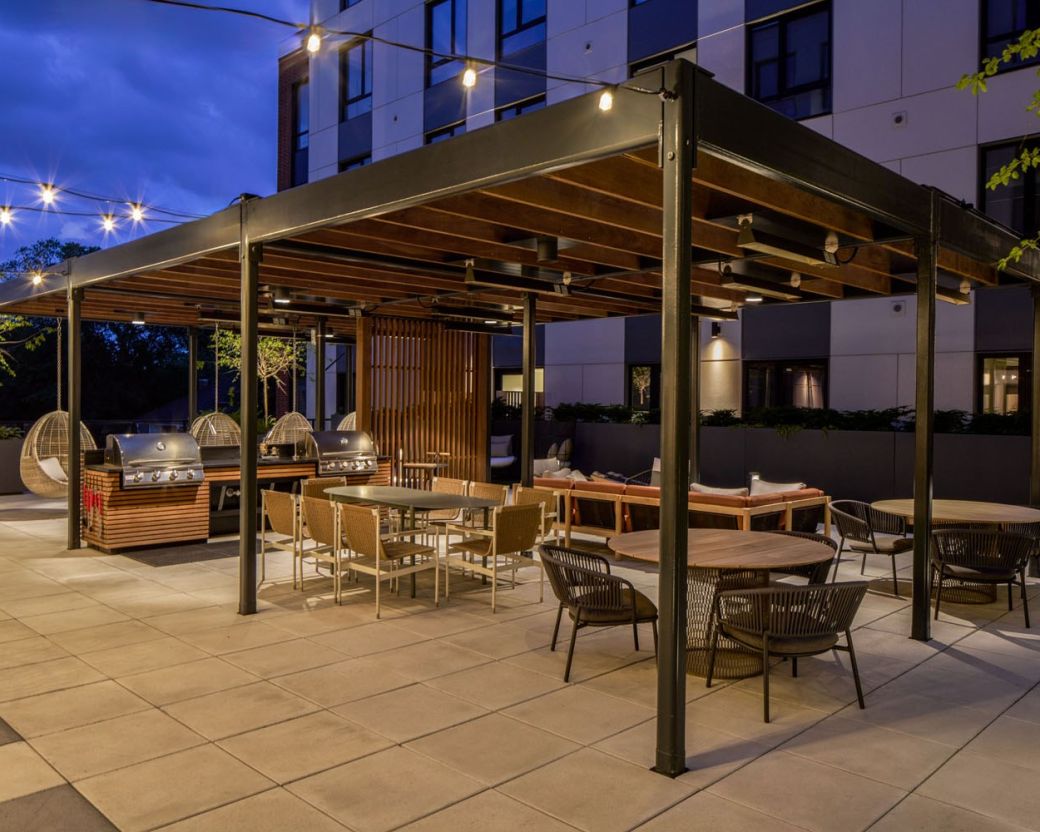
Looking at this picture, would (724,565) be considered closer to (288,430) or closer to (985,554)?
(985,554)

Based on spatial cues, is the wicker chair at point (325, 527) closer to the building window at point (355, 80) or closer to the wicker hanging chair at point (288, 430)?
the wicker hanging chair at point (288, 430)

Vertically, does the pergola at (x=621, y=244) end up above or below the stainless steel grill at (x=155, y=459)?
above

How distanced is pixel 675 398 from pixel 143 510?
703cm

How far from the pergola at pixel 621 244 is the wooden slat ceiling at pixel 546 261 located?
0.8 inches

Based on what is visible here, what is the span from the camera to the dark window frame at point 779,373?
1302 cm

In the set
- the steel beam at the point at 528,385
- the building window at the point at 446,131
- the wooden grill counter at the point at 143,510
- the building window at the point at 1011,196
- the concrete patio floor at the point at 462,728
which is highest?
the building window at the point at 446,131

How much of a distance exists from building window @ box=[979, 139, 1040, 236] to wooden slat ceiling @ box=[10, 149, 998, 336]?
337cm

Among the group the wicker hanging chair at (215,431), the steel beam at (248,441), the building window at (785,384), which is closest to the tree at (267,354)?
the wicker hanging chair at (215,431)

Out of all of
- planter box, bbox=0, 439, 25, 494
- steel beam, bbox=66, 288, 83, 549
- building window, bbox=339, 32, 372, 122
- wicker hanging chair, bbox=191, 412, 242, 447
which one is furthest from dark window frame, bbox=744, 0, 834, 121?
planter box, bbox=0, 439, 25, 494

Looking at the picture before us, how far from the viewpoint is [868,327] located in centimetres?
1238

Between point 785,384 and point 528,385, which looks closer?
point 528,385

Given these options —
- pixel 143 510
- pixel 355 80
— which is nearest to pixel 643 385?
pixel 143 510

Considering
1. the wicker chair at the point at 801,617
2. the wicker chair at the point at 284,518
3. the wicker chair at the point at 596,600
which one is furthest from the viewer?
the wicker chair at the point at 284,518

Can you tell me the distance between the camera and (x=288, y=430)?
11.4 m
